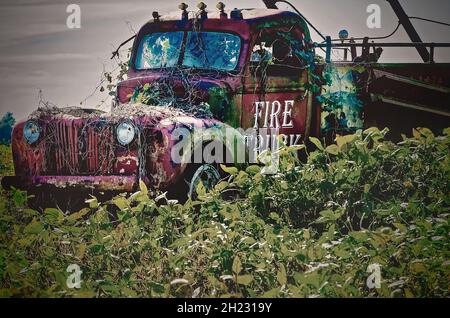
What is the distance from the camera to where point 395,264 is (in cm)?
403

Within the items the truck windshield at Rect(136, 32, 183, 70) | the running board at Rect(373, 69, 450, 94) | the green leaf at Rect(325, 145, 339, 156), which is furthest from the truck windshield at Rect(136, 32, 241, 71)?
the running board at Rect(373, 69, 450, 94)

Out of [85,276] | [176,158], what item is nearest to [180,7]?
[176,158]

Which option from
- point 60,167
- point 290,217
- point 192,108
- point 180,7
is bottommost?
point 290,217

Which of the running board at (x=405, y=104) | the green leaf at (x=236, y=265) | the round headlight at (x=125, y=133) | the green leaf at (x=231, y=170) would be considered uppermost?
the running board at (x=405, y=104)

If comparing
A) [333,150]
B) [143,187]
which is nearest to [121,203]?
[143,187]

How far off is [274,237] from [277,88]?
1542 mm

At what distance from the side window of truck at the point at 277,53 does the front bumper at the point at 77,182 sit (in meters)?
1.44

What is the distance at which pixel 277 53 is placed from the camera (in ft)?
17.6

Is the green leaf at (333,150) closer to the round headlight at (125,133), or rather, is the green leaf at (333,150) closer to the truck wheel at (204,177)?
the truck wheel at (204,177)

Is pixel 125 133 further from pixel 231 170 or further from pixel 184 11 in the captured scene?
pixel 184 11

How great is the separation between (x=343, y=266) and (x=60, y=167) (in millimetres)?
2224

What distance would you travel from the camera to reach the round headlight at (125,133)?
15.0ft

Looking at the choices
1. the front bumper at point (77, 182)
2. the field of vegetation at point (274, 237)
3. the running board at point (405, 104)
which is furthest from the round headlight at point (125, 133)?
the running board at point (405, 104)
